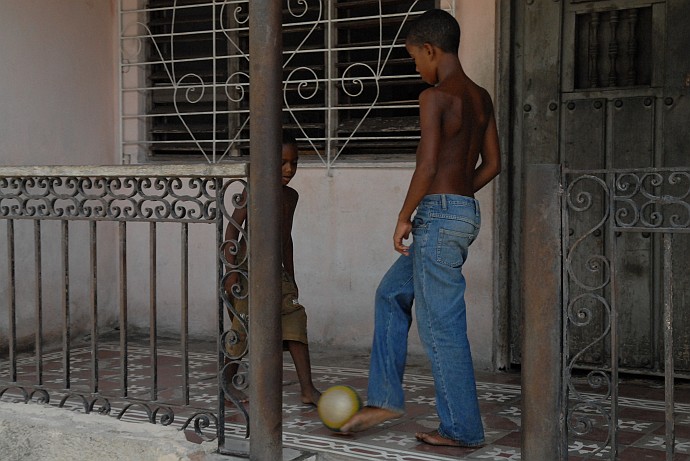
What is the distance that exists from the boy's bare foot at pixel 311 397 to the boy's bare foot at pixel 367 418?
67 centimetres

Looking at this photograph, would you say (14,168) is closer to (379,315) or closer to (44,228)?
(379,315)

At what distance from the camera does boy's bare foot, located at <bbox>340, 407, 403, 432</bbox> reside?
14.5 feet

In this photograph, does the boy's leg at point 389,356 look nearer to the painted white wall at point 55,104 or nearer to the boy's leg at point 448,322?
the boy's leg at point 448,322

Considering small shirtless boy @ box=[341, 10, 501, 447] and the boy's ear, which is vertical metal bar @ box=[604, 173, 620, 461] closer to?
small shirtless boy @ box=[341, 10, 501, 447]

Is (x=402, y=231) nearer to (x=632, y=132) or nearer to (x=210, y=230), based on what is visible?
(x=632, y=132)

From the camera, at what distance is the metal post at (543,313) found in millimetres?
3562

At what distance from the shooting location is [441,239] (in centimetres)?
427

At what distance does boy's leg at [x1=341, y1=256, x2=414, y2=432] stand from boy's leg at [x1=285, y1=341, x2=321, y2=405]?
676 mm

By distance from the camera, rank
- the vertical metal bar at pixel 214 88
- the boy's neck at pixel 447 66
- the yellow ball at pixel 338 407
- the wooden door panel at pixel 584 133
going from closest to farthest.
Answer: the boy's neck at pixel 447 66, the yellow ball at pixel 338 407, the wooden door panel at pixel 584 133, the vertical metal bar at pixel 214 88


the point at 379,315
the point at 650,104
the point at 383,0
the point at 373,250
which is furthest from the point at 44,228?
the point at 650,104

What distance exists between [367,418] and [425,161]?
1.21 meters

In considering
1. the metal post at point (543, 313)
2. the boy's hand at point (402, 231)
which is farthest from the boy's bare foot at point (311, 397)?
the metal post at point (543, 313)

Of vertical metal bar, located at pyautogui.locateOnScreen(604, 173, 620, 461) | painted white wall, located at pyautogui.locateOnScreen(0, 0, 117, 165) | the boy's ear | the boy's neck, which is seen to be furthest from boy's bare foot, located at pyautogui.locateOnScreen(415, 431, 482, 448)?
painted white wall, located at pyautogui.locateOnScreen(0, 0, 117, 165)

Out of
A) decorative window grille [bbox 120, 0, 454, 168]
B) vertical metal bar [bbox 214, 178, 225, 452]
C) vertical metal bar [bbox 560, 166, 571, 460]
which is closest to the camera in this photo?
vertical metal bar [bbox 560, 166, 571, 460]
